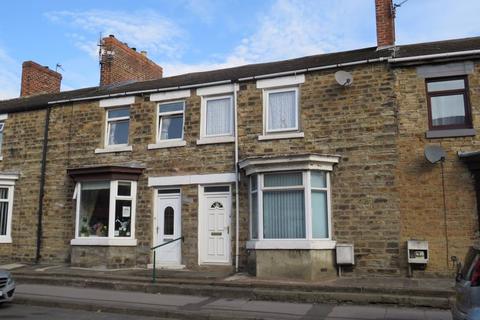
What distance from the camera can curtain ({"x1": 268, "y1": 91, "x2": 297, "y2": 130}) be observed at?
13867 mm

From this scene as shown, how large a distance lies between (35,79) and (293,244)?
15704mm

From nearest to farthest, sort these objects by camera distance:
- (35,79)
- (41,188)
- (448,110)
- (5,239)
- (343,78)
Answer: (448,110)
(343,78)
(41,188)
(5,239)
(35,79)

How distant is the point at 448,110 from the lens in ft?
41.0

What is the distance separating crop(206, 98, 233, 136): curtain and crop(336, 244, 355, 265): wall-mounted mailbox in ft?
15.6

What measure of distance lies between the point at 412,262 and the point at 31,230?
39.9 ft

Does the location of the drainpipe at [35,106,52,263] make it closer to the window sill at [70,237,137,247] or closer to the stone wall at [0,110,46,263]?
the stone wall at [0,110,46,263]

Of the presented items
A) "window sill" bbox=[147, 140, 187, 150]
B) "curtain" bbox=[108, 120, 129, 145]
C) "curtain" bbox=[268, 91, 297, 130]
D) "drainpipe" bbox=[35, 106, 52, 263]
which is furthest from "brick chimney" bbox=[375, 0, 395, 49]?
"drainpipe" bbox=[35, 106, 52, 263]

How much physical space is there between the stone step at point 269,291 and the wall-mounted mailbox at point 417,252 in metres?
1.85

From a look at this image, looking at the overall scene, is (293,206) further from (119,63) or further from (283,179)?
(119,63)

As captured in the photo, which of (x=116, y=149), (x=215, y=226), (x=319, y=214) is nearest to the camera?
(x=319, y=214)

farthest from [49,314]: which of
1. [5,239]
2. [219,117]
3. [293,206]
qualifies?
[5,239]

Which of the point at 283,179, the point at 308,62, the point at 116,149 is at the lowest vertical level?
the point at 283,179

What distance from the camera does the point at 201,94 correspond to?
14922 millimetres

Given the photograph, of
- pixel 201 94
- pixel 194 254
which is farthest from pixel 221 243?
pixel 201 94
